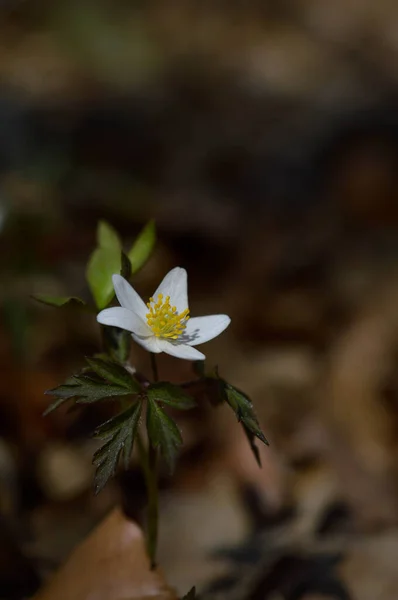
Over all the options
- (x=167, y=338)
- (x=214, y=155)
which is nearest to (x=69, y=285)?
(x=167, y=338)

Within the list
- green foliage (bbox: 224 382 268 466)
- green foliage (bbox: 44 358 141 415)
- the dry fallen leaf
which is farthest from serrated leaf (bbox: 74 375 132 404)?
the dry fallen leaf

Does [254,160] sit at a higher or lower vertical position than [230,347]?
higher

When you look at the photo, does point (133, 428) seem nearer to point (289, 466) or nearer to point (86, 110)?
point (289, 466)

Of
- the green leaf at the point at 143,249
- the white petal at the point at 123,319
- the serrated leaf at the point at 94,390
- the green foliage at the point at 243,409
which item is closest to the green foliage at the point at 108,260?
the green leaf at the point at 143,249

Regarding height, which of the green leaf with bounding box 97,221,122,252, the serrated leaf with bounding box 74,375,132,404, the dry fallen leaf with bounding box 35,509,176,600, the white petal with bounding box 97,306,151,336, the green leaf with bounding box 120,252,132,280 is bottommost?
the dry fallen leaf with bounding box 35,509,176,600

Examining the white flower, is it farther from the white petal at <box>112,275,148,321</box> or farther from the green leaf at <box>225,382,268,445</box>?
the green leaf at <box>225,382,268,445</box>
